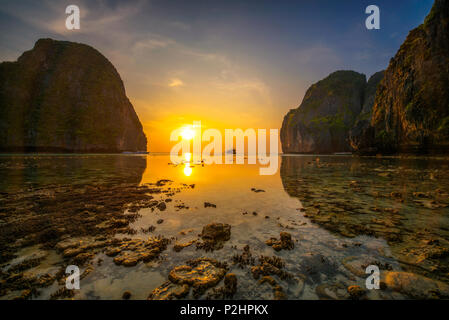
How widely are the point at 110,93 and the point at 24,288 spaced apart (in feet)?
614

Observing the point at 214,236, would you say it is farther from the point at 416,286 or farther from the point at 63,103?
the point at 63,103

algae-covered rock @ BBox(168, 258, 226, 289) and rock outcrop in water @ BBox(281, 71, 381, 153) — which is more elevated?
rock outcrop in water @ BBox(281, 71, 381, 153)

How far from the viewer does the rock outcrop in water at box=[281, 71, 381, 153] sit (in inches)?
5659

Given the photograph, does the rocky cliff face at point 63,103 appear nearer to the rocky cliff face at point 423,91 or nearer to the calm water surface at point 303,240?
the calm water surface at point 303,240

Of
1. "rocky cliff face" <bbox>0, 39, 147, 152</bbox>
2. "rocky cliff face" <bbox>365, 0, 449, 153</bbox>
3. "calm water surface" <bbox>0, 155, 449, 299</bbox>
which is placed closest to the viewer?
"calm water surface" <bbox>0, 155, 449, 299</bbox>

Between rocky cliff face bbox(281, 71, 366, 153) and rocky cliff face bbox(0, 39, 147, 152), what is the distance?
534ft

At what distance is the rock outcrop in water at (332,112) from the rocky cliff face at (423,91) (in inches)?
3330

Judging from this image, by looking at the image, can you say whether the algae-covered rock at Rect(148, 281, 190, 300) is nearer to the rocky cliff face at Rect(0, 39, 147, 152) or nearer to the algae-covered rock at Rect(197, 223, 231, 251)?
the algae-covered rock at Rect(197, 223, 231, 251)

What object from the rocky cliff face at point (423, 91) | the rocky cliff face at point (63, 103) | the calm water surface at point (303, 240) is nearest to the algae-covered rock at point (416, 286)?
the calm water surface at point (303, 240)

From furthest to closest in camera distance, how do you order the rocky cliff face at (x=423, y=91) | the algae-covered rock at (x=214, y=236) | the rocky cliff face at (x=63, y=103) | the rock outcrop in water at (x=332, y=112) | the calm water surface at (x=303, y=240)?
the rock outcrop in water at (x=332, y=112) < the rocky cliff face at (x=63, y=103) < the rocky cliff face at (x=423, y=91) < the algae-covered rock at (x=214, y=236) < the calm water surface at (x=303, y=240)

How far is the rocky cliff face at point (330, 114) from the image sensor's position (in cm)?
14462

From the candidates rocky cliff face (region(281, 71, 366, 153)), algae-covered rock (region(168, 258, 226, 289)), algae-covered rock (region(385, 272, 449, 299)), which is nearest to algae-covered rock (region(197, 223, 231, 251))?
algae-covered rock (region(168, 258, 226, 289))
